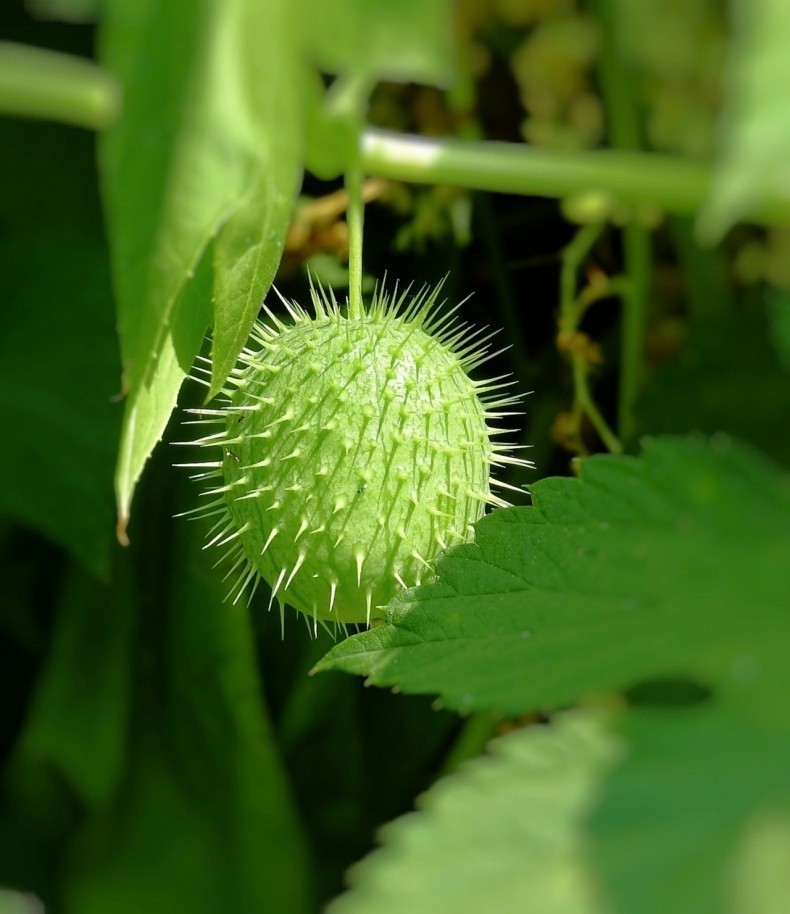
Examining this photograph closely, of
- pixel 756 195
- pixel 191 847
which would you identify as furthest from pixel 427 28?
pixel 191 847

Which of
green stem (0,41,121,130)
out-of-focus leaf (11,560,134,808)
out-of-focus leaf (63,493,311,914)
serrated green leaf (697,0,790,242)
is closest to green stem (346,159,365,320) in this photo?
green stem (0,41,121,130)

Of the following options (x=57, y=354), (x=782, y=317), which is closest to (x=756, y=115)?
(x=782, y=317)

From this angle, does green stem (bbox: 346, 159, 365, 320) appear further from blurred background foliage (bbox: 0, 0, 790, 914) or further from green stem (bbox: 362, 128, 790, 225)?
blurred background foliage (bbox: 0, 0, 790, 914)

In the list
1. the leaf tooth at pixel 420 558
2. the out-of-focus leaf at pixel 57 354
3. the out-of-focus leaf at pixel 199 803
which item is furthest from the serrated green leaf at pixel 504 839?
the out-of-focus leaf at pixel 199 803

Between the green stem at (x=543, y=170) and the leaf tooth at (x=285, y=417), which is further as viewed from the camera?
the leaf tooth at (x=285, y=417)

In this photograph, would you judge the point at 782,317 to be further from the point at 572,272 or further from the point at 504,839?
the point at 572,272

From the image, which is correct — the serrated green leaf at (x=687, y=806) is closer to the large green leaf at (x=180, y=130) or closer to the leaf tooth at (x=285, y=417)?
the large green leaf at (x=180, y=130)
